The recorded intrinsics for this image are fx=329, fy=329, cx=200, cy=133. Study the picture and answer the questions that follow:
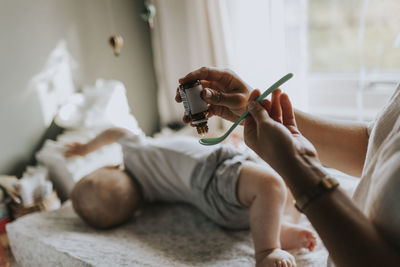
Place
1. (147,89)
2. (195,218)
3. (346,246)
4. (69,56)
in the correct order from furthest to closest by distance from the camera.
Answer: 1. (147,89)
2. (69,56)
3. (195,218)
4. (346,246)

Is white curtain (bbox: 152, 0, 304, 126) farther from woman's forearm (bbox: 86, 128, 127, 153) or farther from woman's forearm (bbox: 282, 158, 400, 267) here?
woman's forearm (bbox: 282, 158, 400, 267)

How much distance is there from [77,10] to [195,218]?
127 cm

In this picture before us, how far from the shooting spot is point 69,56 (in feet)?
5.76

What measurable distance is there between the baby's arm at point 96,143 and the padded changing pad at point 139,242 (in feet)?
0.91

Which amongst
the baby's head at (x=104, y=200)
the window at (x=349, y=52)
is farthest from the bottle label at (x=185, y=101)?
the window at (x=349, y=52)

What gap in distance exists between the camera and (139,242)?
3.80ft

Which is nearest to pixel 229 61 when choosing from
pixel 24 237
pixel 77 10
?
pixel 77 10

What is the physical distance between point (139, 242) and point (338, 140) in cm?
74

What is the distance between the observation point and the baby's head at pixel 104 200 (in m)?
1.25

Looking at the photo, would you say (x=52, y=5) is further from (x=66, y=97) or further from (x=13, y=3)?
(x=66, y=97)

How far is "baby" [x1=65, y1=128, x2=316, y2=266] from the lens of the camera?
1.02 m

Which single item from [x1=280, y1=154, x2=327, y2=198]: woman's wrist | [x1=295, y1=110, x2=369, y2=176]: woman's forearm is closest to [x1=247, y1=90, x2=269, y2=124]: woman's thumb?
[x1=280, y1=154, x2=327, y2=198]: woman's wrist

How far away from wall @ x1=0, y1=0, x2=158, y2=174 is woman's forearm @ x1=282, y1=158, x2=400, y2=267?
4.63 ft

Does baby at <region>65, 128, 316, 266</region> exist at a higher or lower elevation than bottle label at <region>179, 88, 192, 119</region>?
lower
